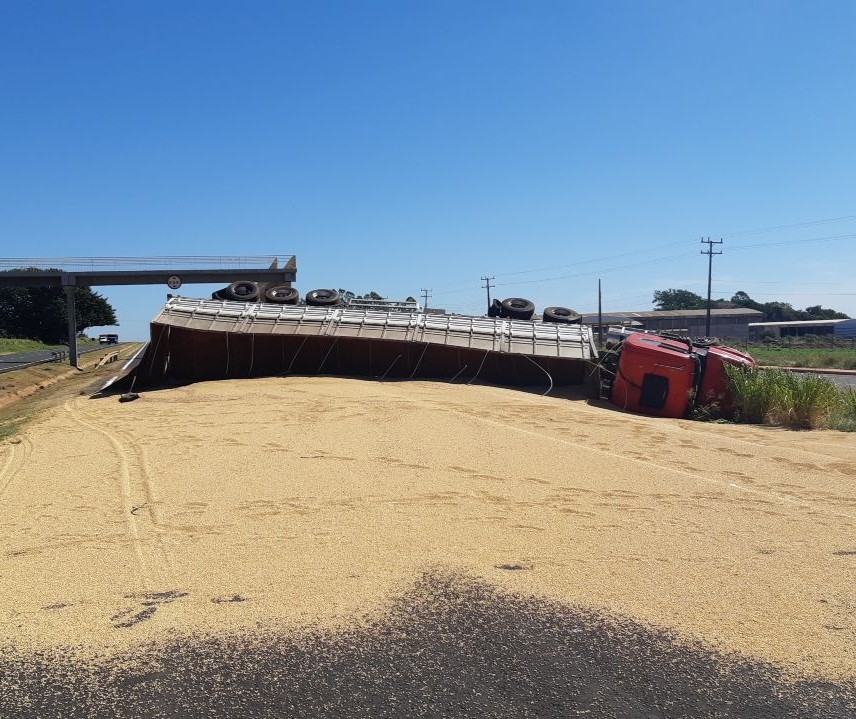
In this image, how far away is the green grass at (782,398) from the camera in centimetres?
1373

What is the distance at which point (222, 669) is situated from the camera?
422cm

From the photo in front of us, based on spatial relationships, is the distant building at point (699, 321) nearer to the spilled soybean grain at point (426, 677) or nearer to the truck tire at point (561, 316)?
the truck tire at point (561, 316)

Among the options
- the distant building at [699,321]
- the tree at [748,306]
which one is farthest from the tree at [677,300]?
the distant building at [699,321]

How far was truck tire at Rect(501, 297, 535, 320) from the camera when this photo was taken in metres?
24.0

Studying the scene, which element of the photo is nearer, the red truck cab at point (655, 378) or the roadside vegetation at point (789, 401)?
the roadside vegetation at point (789, 401)

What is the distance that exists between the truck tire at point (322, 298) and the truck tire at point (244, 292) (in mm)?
1717

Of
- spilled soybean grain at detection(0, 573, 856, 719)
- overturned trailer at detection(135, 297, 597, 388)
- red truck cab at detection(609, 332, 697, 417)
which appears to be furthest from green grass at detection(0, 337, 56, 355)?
spilled soybean grain at detection(0, 573, 856, 719)

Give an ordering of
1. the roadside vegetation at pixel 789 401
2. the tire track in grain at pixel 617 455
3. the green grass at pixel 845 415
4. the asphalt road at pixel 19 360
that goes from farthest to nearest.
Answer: the asphalt road at pixel 19 360, the roadside vegetation at pixel 789 401, the green grass at pixel 845 415, the tire track in grain at pixel 617 455

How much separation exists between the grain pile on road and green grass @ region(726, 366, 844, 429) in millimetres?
3607

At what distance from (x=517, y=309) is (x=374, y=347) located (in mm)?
6591

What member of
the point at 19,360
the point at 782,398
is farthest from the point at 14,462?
the point at 19,360

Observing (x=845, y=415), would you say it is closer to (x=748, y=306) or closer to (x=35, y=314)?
(x=35, y=314)

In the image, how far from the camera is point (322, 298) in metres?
24.1

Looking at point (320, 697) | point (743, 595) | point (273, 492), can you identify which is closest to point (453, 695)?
point (320, 697)
